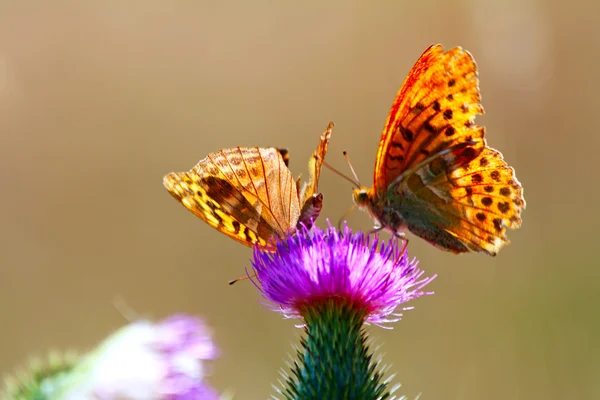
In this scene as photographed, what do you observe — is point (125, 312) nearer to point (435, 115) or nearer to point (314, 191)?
point (314, 191)

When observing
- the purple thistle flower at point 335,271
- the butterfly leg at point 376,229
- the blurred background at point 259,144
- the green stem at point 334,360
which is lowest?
the green stem at point 334,360

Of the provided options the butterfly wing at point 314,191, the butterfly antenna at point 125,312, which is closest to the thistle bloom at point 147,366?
the butterfly antenna at point 125,312

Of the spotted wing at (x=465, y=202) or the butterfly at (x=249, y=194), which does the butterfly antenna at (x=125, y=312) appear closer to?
the butterfly at (x=249, y=194)

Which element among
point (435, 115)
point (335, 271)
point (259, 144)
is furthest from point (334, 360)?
point (259, 144)

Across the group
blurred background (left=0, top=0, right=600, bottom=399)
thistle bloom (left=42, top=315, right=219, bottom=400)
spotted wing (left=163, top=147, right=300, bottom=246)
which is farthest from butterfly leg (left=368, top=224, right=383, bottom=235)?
blurred background (left=0, top=0, right=600, bottom=399)

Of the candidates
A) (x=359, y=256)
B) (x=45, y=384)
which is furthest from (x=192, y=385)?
(x=359, y=256)
